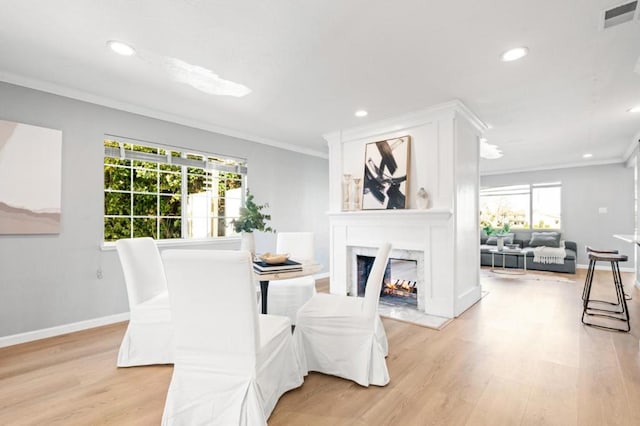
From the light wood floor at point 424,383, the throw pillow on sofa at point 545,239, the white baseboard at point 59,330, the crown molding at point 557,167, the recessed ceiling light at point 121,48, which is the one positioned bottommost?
the light wood floor at point 424,383

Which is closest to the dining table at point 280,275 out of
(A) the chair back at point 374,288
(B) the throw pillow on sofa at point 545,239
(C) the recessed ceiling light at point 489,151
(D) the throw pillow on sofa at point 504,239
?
(A) the chair back at point 374,288

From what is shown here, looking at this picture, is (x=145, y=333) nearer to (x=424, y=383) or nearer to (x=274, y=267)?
(x=274, y=267)

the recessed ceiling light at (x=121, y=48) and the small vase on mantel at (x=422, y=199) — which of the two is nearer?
the recessed ceiling light at (x=121, y=48)

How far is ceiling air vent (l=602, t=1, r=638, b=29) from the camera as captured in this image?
75.6 inches

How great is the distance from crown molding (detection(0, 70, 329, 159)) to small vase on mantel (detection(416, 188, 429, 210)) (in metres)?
2.58

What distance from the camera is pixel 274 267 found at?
254cm

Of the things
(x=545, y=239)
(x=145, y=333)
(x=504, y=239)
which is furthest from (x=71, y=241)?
(x=545, y=239)

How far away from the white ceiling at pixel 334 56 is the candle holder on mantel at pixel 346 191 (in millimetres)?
871

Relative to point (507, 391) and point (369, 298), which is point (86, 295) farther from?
point (507, 391)

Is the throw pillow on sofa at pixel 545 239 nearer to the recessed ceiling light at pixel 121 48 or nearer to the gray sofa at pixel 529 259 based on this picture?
the gray sofa at pixel 529 259

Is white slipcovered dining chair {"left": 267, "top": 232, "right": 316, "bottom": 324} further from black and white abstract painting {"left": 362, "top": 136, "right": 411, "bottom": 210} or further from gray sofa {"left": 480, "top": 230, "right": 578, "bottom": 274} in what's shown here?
gray sofa {"left": 480, "top": 230, "right": 578, "bottom": 274}

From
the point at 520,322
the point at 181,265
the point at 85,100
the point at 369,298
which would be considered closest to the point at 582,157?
the point at 520,322

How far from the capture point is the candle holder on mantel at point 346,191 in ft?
14.9

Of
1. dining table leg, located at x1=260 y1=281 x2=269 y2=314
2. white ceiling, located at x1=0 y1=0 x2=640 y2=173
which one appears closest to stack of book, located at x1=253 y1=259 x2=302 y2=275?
dining table leg, located at x1=260 y1=281 x2=269 y2=314
